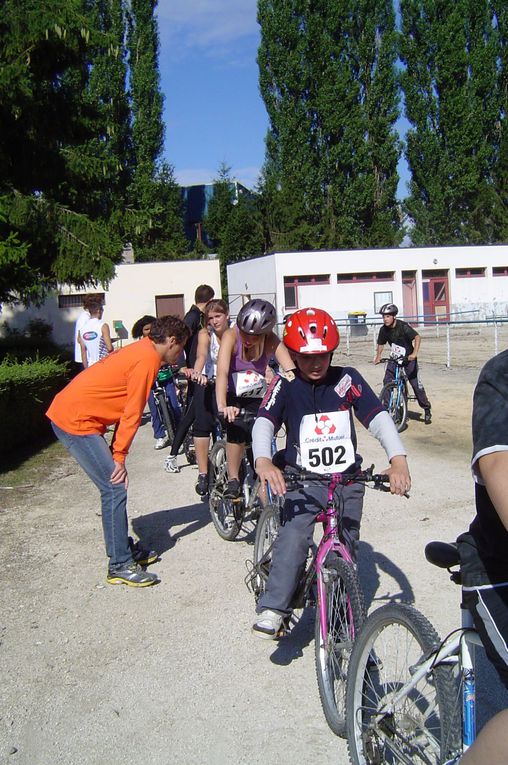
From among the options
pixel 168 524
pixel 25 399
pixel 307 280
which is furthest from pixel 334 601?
pixel 307 280

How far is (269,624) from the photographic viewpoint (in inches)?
142

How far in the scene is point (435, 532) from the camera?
19.9 ft

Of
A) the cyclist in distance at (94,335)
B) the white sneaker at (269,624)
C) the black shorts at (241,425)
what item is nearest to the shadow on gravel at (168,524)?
the black shorts at (241,425)

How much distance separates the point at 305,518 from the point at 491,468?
1.75 m

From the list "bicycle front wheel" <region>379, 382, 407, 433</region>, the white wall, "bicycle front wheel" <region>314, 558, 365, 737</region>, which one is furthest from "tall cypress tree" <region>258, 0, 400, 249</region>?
"bicycle front wheel" <region>314, 558, 365, 737</region>

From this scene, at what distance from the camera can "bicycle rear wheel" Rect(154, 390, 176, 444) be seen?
10.4 metres

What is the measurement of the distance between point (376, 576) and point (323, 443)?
5.85 ft

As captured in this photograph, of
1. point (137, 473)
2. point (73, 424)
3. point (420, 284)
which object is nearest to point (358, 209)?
point (420, 284)

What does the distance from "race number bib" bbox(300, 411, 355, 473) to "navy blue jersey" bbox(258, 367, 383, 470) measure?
0.04 m

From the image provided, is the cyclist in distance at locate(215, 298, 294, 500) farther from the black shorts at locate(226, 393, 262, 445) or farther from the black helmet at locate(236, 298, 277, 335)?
the black helmet at locate(236, 298, 277, 335)

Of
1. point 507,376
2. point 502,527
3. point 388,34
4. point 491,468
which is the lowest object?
point 502,527

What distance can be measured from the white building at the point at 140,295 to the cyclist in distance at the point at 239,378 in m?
30.3

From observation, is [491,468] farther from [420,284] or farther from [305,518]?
[420,284]

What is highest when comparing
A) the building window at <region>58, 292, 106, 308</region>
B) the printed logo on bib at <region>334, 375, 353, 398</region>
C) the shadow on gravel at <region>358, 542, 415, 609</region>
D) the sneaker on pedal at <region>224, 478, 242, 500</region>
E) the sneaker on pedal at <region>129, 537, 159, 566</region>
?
the building window at <region>58, 292, 106, 308</region>
